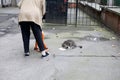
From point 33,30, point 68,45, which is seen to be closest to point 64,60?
point 33,30

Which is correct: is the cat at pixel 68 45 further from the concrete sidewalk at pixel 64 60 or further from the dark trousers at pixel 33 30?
the dark trousers at pixel 33 30

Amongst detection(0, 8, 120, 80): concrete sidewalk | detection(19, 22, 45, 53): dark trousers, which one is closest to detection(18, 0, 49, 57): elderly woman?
detection(19, 22, 45, 53): dark trousers

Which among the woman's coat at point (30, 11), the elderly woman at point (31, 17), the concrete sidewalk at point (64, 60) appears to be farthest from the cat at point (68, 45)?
the woman's coat at point (30, 11)

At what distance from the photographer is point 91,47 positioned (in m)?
6.82

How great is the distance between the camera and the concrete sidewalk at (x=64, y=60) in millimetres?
4820

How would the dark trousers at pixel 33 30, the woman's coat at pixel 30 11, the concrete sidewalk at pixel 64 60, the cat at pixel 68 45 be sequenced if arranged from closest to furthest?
the concrete sidewalk at pixel 64 60, the woman's coat at pixel 30 11, the dark trousers at pixel 33 30, the cat at pixel 68 45

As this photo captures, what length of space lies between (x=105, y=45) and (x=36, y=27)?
2.18 metres

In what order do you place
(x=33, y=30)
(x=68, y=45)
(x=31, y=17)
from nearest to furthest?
(x=31, y=17) → (x=33, y=30) → (x=68, y=45)

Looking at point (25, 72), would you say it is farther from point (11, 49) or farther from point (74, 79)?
point (11, 49)

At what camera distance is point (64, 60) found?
5.70 meters

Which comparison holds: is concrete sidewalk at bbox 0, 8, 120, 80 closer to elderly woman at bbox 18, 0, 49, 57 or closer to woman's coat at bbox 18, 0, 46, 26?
elderly woman at bbox 18, 0, 49, 57

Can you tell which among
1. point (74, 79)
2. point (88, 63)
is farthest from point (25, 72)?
point (88, 63)

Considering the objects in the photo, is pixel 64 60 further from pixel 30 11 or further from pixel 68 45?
→ pixel 30 11

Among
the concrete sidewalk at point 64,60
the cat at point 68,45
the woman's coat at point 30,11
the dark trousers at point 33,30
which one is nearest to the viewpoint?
the concrete sidewalk at point 64,60
